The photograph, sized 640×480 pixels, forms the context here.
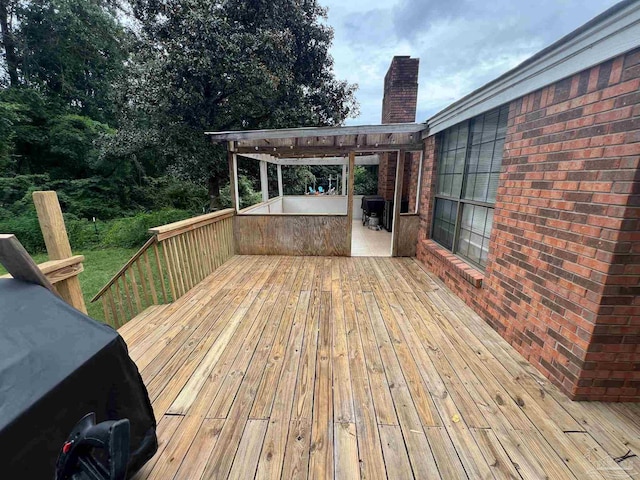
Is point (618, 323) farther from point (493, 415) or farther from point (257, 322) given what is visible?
point (257, 322)

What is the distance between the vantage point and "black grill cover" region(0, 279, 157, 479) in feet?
2.54

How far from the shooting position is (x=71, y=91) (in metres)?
10.8

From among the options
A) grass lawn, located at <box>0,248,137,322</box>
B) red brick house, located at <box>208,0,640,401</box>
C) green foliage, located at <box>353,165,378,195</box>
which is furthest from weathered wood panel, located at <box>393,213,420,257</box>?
green foliage, located at <box>353,165,378,195</box>

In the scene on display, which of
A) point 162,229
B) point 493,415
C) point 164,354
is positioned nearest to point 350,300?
point 493,415

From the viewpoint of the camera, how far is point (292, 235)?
201 inches

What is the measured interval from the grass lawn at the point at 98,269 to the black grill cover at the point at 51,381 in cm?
483

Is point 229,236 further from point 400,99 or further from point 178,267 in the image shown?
point 400,99

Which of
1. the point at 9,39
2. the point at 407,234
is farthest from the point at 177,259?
the point at 9,39

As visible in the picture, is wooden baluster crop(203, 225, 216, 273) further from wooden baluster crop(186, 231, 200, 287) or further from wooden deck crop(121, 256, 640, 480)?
wooden deck crop(121, 256, 640, 480)

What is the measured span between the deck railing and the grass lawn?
5.47ft

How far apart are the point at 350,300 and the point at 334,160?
6713 mm

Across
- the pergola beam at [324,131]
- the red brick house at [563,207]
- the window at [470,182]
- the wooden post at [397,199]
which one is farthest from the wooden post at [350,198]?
the red brick house at [563,207]

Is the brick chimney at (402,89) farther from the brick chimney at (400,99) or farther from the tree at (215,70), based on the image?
the tree at (215,70)

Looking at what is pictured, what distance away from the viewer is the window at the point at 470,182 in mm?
2785
